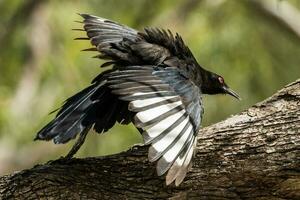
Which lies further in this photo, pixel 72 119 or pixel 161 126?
pixel 72 119

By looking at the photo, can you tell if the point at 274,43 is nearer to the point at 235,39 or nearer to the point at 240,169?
the point at 235,39

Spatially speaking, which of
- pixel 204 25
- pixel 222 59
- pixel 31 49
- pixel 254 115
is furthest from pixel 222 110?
pixel 254 115

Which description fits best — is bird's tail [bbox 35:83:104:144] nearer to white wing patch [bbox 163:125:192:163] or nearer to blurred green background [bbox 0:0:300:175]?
white wing patch [bbox 163:125:192:163]

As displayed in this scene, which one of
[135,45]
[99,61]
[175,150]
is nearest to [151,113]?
[175,150]

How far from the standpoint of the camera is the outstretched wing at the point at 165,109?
362cm

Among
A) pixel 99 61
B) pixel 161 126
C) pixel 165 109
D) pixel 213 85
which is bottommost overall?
pixel 161 126

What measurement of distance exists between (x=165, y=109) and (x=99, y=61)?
7074 mm

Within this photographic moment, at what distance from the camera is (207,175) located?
12.9 feet

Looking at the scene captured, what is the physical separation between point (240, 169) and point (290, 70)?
→ 6952 millimetres

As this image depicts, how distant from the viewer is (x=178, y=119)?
397cm

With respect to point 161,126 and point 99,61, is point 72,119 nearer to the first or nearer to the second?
point 161,126

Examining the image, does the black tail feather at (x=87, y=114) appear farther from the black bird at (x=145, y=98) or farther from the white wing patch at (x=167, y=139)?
the white wing patch at (x=167, y=139)

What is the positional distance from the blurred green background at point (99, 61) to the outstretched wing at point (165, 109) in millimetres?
5766

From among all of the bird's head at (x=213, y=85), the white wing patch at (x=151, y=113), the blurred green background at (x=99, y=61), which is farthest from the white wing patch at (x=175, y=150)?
the blurred green background at (x=99, y=61)
